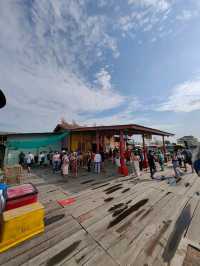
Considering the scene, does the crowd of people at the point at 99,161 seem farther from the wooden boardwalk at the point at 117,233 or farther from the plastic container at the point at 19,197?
the plastic container at the point at 19,197

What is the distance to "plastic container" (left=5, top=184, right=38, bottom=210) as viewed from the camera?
9.83 ft

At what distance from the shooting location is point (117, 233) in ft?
9.80

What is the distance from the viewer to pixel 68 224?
10.9ft

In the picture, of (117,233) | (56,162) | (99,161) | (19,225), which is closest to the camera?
(19,225)

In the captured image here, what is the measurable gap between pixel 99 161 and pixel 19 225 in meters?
6.79

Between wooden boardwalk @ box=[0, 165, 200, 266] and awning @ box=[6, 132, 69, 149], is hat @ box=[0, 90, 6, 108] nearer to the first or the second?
wooden boardwalk @ box=[0, 165, 200, 266]

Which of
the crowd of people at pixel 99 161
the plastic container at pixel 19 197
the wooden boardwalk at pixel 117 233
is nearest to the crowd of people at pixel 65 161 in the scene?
the crowd of people at pixel 99 161

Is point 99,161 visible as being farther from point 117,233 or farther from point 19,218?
point 19,218

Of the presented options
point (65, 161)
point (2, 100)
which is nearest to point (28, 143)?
point (65, 161)

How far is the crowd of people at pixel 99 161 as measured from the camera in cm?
794

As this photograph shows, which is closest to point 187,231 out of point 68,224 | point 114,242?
point 114,242

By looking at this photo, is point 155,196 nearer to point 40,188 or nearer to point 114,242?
point 114,242

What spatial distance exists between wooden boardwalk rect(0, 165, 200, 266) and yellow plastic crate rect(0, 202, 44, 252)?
167 millimetres

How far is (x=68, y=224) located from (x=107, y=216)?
1122mm
